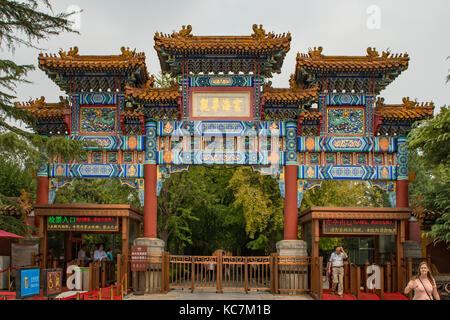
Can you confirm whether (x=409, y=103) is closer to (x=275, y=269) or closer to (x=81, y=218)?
(x=275, y=269)

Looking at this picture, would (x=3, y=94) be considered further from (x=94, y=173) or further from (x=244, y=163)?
(x=244, y=163)

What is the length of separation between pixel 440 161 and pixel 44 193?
44.9ft

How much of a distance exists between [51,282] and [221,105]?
356 inches

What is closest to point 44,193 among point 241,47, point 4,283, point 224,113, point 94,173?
point 94,173

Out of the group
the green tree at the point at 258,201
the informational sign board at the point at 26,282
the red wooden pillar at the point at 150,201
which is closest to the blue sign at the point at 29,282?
the informational sign board at the point at 26,282

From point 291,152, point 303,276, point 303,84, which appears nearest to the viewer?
point 303,276

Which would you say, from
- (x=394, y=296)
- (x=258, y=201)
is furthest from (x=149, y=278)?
(x=258, y=201)

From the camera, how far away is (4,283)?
17.5m

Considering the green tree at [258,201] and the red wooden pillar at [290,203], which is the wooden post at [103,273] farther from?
the green tree at [258,201]

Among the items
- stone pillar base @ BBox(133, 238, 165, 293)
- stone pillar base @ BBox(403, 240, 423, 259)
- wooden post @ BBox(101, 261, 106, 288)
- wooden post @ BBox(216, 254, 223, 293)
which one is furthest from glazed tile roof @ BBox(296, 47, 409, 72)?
wooden post @ BBox(101, 261, 106, 288)

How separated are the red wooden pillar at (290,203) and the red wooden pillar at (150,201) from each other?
15.4 feet

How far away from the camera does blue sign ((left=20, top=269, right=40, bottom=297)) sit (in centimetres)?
A: 1202

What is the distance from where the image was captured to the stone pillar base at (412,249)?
59.7ft

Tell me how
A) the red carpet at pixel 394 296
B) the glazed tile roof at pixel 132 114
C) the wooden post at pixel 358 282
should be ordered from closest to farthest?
the wooden post at pixel 358 282, the red carpet at pixel 394 296, the glazed tile roof at pixel 132 114
